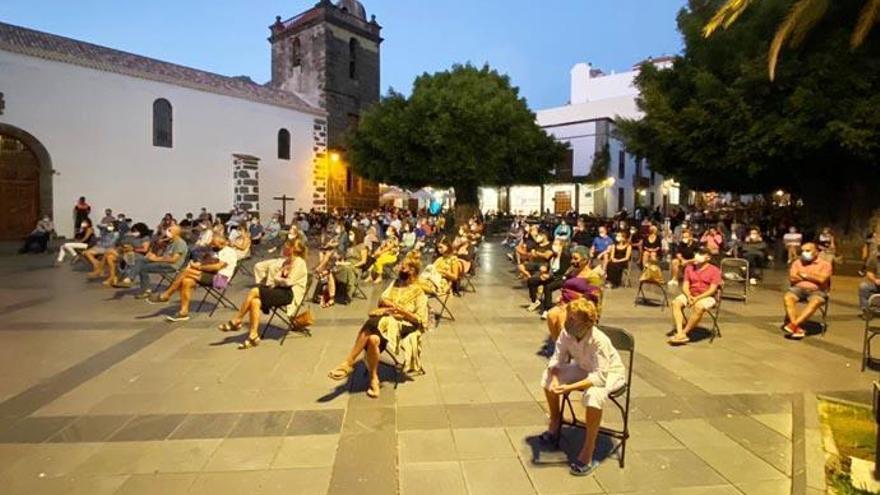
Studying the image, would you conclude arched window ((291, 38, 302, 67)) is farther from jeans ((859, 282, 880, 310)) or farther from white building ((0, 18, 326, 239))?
jeans ((859, 282, 880, 310))

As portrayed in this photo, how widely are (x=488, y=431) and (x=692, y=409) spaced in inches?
75.3

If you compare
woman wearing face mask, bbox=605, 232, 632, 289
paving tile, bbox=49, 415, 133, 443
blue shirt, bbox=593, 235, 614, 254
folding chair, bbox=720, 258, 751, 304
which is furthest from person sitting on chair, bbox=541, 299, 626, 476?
blue shirt, bbox=593, 235, 614, 254

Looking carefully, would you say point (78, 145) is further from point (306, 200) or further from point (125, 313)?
point (125, 313)

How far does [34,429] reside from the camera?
4.24 metres

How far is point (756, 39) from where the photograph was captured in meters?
14.1

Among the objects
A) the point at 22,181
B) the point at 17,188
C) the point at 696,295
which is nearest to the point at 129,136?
the point at 22,181

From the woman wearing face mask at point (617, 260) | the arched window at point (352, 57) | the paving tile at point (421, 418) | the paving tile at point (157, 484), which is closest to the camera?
the paving tile at point (157, 484)

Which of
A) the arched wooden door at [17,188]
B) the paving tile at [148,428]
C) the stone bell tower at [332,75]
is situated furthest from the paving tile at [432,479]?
the stone bell tower at [332,75]

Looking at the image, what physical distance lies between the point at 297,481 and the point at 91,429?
201 cm

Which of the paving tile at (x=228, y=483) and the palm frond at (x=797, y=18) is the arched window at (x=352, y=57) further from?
the paving tile at (x=228, y=483)

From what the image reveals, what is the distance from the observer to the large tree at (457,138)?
23.3m

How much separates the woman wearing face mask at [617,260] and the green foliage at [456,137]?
39.8 feet

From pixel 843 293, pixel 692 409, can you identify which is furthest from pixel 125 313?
pixel 843 293

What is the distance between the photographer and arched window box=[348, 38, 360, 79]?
33.9 metres
